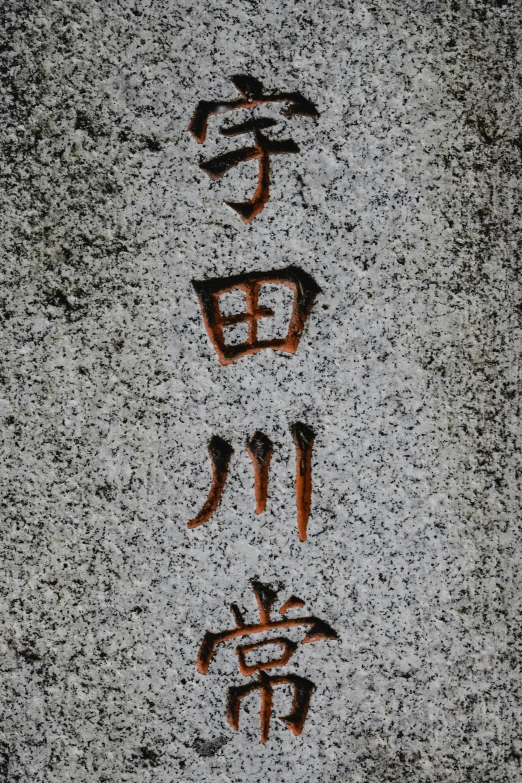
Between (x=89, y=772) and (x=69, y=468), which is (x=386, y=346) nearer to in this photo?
(x=69, y=468)

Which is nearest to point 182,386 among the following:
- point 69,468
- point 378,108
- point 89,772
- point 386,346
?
point 69,468

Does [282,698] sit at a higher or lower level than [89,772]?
higher

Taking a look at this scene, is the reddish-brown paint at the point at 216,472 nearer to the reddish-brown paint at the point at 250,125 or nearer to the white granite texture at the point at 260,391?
the white granite texture at the point at 260,391

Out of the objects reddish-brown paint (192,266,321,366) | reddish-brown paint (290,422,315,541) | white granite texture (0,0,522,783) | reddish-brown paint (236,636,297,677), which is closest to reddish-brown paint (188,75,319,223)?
white granite texture (0,0,522,783)

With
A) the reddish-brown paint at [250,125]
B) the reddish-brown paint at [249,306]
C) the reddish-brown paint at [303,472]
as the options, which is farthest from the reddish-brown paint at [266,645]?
the reddish-brown paint at [250,125]

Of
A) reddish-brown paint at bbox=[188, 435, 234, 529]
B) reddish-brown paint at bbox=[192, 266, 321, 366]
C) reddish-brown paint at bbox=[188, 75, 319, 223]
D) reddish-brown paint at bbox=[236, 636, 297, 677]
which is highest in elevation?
reddish-brown paint at bbox=[188, 75, 319, 223]

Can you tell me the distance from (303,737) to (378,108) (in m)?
1.11

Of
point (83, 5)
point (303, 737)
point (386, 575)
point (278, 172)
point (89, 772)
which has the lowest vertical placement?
point (89, 772)

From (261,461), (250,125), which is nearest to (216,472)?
(261,461)

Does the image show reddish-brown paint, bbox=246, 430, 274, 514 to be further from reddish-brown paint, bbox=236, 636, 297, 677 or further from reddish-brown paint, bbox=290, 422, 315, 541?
reddish-brown paint, bbox=236, 636, 297, 677

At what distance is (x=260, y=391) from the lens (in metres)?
1.07

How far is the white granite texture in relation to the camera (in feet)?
3.49

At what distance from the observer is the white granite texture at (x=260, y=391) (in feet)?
3.49

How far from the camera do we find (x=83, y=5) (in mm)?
1063
